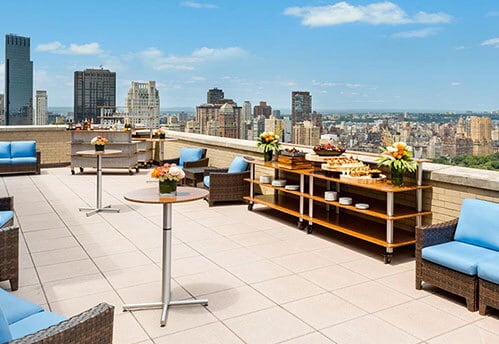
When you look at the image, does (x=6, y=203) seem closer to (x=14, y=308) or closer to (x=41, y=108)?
(x=14, y=308)

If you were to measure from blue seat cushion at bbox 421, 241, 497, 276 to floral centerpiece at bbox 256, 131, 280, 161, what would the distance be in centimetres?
320

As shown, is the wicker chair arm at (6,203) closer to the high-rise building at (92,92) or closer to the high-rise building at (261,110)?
the high-rise building at (261,110)

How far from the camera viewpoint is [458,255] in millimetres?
3553

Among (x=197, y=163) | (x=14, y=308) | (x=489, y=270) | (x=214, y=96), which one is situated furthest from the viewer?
(x=214, y=96)

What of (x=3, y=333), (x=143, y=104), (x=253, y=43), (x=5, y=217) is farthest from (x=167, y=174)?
(x=253, y=43)

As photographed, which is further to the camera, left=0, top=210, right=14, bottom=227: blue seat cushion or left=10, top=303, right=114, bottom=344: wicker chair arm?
left=0, top=210, right=14, bottom=227: blue seat cushion

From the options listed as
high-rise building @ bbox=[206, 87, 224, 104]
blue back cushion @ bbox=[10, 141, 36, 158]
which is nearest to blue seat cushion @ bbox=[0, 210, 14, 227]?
blue back cushion @ bbox=[10, 141, 36, 158]

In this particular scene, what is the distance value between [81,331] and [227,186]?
211 inches

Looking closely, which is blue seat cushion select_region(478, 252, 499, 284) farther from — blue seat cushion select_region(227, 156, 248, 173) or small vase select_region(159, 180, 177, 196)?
blue seat cushion select_region(227, 156, 248, 173)

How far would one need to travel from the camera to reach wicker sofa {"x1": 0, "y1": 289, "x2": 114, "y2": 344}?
1.79 m

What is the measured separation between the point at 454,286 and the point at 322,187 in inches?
115

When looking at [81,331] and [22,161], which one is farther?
[22,161]

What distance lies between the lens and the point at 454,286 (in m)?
3.53

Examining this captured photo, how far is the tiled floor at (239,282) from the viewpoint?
121 inches
